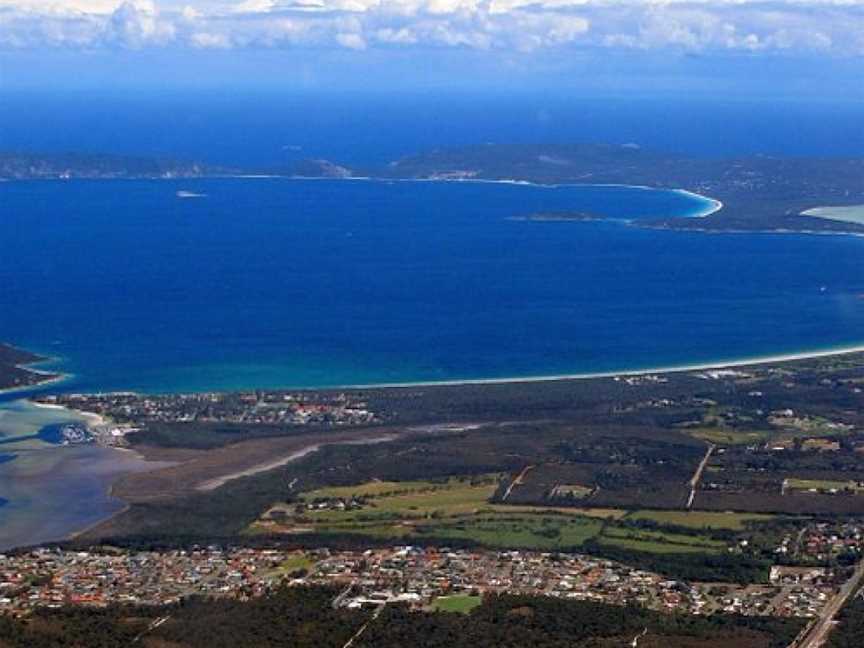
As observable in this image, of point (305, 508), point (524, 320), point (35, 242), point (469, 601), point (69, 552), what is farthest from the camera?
point (35, 242)

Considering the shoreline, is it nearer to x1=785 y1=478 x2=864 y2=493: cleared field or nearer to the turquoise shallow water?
the turquoise shallow water

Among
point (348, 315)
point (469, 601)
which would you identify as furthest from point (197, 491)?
point (348, 315)

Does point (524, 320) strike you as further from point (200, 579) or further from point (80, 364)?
point (200, 579)

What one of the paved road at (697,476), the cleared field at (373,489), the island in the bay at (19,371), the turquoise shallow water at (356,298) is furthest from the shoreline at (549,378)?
the cleared field at (373,489)

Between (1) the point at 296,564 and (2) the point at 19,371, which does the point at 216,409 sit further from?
(1) the point at 296,564

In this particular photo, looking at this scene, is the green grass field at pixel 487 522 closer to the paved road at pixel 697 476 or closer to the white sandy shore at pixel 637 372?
the paved road at pixel 697 476

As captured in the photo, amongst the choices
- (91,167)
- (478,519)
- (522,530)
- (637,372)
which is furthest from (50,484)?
(91,167)
